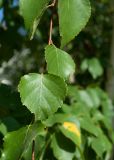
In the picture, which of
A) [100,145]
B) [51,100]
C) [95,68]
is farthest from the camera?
[95,68]

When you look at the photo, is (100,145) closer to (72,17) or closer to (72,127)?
(72,127)

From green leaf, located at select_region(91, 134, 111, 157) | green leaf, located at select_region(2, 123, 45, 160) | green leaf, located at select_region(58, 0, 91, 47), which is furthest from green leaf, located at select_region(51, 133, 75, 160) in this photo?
green leaf, located at select_region(58, 0, 91, 47)

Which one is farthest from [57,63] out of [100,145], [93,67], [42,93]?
[93,67]

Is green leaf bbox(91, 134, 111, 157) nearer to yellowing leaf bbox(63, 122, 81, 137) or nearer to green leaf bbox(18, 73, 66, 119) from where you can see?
yellowing leaf bbox(63, 122, 81, 137)

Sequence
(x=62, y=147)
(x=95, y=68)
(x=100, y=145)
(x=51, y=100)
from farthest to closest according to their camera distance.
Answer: (x=95, y=68) → (x=100, y=145) → (x=62, y=147) → (x=51, y=100)

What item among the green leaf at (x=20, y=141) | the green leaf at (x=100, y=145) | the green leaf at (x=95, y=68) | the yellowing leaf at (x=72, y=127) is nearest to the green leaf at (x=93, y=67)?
the green leaf at (x=95, y=68)

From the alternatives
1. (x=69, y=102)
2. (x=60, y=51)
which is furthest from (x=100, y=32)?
(x=60, y=51)

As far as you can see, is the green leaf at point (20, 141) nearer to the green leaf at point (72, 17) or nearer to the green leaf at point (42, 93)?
the green leaf at point (42, 93)
